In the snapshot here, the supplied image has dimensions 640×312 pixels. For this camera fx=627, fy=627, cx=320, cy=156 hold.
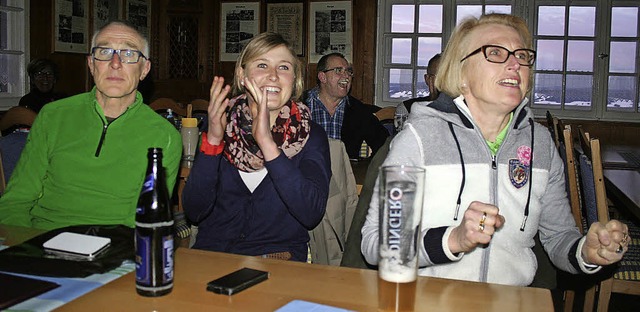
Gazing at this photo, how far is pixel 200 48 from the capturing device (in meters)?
7.32

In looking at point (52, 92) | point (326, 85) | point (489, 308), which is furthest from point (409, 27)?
point (489, 308)

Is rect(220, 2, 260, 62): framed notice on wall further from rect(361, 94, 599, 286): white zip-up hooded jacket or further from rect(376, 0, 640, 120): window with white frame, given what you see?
rect(361, 94, 599, 286): white zip-up hooded jacket

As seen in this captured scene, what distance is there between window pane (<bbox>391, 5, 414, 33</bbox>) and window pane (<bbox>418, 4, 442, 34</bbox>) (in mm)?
128

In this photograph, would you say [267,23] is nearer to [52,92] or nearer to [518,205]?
[52,92]

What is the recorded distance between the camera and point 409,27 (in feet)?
22.3

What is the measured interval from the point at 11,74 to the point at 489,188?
5.07m

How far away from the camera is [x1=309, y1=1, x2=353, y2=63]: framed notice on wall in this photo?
22.4 feet

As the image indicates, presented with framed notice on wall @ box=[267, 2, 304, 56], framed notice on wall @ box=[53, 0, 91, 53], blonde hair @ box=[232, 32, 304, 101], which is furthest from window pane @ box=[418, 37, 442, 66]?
blonde hair @ box=[232, 32, 304, 101]

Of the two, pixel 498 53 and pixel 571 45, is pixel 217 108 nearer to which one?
pixel 498 53

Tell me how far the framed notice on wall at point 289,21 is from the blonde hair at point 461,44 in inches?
206

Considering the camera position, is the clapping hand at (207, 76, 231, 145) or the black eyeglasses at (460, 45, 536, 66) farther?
the clapping hand at (207, 76, 231, 145)

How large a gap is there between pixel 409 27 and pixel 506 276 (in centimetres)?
544

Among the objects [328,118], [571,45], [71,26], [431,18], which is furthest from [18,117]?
[571,45]

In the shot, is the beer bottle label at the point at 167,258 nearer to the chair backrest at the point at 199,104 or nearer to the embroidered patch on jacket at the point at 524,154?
the embroidered patch on jacket at the point at 524,154
